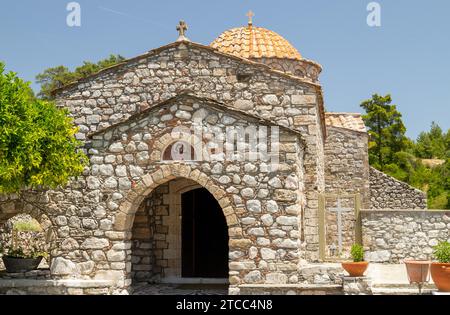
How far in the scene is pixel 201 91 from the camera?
39.0 ft

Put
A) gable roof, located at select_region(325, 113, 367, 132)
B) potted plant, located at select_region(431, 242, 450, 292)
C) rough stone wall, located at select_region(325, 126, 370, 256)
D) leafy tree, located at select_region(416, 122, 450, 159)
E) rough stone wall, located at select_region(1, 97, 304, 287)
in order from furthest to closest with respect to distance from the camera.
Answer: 1. leafy tree, located at select_region(416, 122, 450, 159)
2. gable roof, located at select_region(325, 113, 367, 132)
3. rough stone wall, located at select_region(325, 126, 370, 256)
4. rough stone wall, located at select_region(1, 97, 304, 287)
5. potted plant, located at select_region(431, 242, 450, 292)

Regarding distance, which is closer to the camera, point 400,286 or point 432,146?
point 400,286

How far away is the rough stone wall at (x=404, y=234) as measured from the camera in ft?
44.5

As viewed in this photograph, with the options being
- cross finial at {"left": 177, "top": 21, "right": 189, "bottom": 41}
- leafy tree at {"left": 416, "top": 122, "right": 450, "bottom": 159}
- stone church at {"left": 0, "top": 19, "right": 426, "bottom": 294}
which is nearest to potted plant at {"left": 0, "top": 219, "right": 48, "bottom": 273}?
stone church at {"left": 0, "top": 19, "right": 426, "bottom": 294}

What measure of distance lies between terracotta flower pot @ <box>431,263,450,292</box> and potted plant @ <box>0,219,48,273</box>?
7389mm

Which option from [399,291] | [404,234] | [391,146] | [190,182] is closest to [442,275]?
[399,291]

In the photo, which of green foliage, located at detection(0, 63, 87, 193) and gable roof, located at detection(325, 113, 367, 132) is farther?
gable roof, located at detection(325, 113, 367, 132)

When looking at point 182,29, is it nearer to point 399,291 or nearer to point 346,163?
point 399,291

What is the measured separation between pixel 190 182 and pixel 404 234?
216 inches

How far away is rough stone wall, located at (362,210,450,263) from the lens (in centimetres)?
1358

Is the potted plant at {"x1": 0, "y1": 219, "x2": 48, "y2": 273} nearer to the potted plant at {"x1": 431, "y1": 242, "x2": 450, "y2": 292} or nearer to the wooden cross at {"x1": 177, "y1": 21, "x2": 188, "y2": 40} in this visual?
the wooden cross at {"x1": 177, "y1": 21, "x2": 188, "y2": 40}

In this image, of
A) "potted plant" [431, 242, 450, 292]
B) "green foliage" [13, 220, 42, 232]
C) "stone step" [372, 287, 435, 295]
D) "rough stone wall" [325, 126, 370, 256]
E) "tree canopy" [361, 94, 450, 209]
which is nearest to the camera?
"potted plant" [431, 242, 450, 292]

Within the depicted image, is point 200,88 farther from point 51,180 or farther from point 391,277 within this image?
→ point 391,277

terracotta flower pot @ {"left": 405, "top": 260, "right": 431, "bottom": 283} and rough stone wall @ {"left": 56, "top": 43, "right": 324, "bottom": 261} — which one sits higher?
rough stone wall @ {"left": 56, "top": 43, "right": 324, "bottom": 261}
